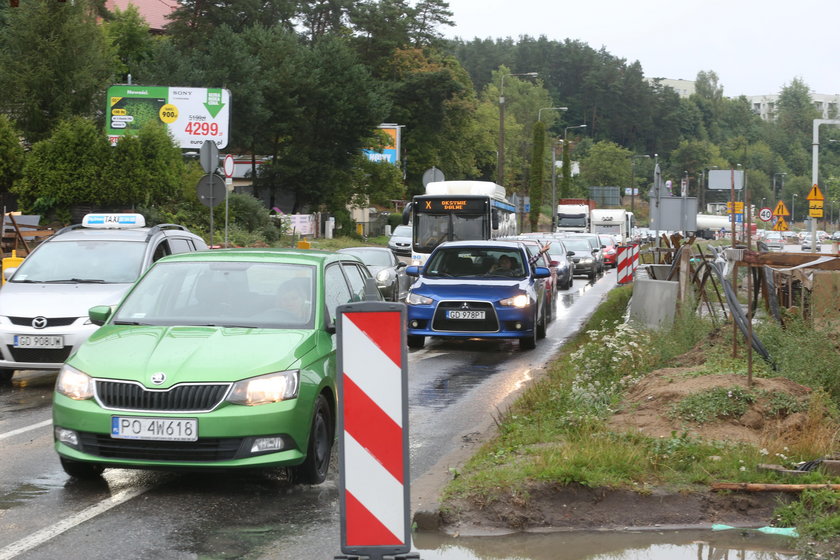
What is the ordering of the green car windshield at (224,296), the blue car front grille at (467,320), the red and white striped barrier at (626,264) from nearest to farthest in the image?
the green car windshield at (224,296), the blue car front grille at (467,320), the red and white striped barrier at (626,264)

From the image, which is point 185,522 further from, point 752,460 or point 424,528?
point 752,460

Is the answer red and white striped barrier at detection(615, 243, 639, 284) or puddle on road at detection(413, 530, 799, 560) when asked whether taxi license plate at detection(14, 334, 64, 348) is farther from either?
red and white striped barrier at detection(615, 243, 639, 284)

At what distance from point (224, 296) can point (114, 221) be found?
7.89 meters

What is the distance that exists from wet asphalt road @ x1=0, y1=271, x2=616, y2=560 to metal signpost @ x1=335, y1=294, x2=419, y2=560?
100 cm

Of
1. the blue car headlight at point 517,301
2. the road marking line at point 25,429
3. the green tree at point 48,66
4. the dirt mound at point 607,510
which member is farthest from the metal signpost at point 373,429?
the green tree at point 48,66

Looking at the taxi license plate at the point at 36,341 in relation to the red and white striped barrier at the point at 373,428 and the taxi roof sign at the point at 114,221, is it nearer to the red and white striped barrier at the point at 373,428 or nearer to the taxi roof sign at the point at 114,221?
the taxi roof sign at the point at 114,221

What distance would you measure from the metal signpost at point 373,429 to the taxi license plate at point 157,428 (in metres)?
2.13

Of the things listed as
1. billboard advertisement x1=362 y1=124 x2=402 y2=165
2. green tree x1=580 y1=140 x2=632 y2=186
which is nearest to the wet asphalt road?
billboard advertisement x1=362 y1=124 x2=402 y2=165

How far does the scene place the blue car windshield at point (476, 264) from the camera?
1778 cm

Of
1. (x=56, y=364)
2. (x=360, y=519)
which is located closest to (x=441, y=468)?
(x=360, y=519)

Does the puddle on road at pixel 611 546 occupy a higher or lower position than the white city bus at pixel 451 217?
lower

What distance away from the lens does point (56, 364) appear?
1202 cm

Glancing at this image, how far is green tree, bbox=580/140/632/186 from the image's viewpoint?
136500 millimetres

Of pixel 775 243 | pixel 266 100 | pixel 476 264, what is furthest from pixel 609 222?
pixel 476 264
